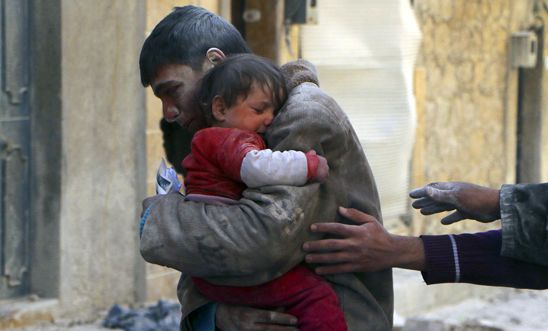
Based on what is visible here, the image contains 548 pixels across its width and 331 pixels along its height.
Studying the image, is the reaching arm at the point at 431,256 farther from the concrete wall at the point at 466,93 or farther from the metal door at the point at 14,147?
the concrete wall at the point at 466,93

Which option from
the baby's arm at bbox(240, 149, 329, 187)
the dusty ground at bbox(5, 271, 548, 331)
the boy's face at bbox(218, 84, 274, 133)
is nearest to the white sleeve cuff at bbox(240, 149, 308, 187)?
the baby's arm at bbox(240, 149, 329, 187)

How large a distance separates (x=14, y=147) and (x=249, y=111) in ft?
11.9

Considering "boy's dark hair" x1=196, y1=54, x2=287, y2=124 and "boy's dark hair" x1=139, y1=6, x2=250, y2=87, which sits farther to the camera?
"boy's dark hair" x1=139, y1=6, x2=250, y2=87

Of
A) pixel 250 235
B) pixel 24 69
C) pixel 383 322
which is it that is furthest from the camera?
pixel 24 69

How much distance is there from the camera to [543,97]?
12570mm

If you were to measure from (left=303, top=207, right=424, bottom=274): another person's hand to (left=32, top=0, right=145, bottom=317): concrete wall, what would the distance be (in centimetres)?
353

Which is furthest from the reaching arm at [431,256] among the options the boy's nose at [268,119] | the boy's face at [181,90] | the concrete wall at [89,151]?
the concrete wall at [89,151]

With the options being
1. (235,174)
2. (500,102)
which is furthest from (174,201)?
(500,102)

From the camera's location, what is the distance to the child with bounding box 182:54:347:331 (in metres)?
2.90

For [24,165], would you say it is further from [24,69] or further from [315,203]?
[315,203]

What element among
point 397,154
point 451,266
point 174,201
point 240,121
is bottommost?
point 397,154

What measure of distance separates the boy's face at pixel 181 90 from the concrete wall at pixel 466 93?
6.90 m

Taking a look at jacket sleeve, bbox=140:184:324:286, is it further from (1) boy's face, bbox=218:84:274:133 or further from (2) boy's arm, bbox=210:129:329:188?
(1) boy's face, bbox=218:84:274:133

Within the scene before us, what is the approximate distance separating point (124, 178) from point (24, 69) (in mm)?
823
